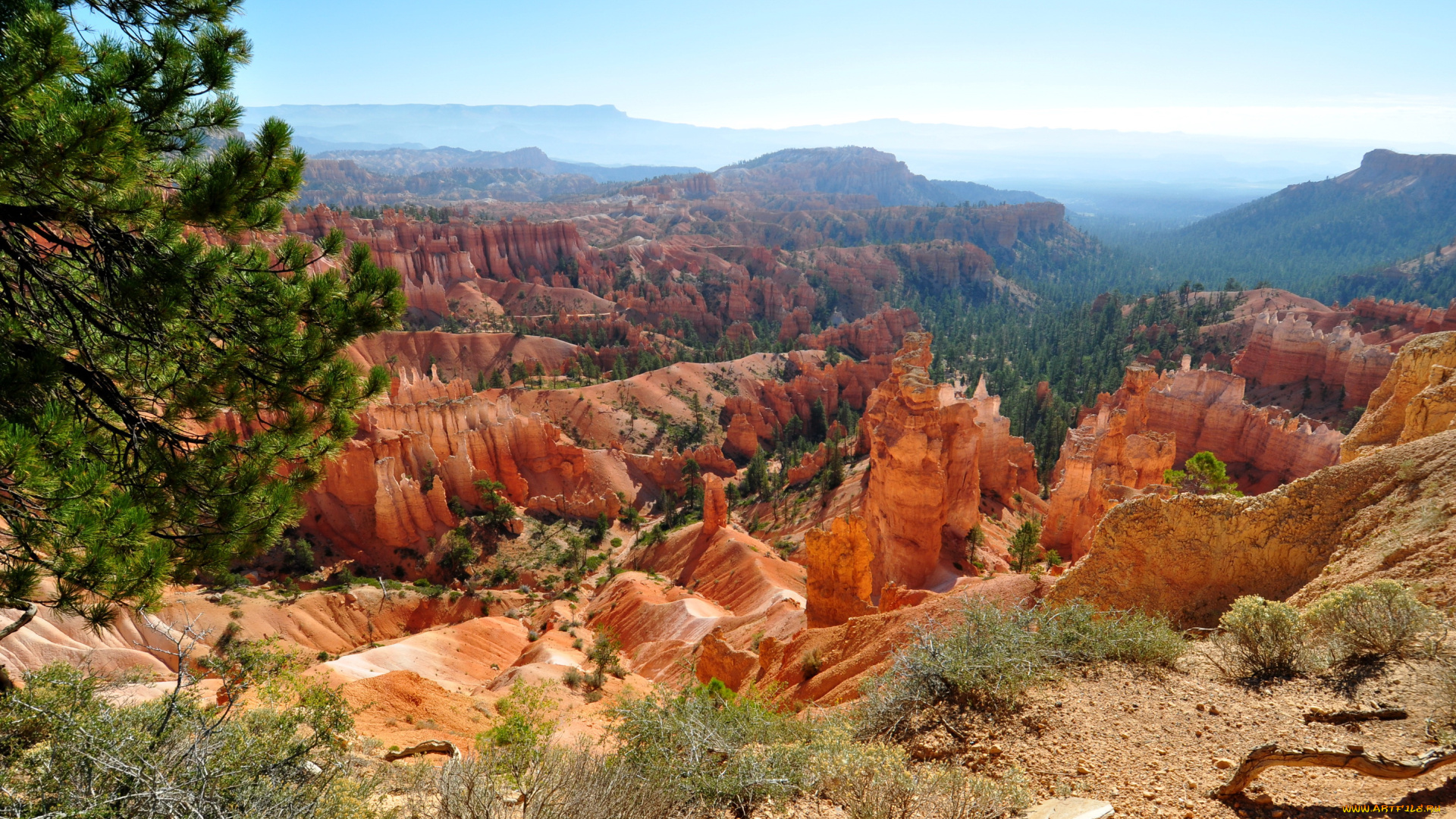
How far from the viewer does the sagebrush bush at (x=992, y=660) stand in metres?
8.05

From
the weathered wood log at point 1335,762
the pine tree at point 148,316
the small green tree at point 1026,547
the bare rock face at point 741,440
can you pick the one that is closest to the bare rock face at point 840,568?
the small green tree at point 1026,547

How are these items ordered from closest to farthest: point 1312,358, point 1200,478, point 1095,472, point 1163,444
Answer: point 1095,472 → point 1200,478 → point 1163,444 → point 1312,358

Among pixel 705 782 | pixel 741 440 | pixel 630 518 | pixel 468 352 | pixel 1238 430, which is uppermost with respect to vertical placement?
pixel 705 782

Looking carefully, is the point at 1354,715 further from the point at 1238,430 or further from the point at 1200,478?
the point at 1238,430

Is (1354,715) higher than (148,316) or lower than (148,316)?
lower

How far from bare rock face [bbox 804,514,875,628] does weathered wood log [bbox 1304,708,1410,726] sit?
14.7m

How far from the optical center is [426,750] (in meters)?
11.8

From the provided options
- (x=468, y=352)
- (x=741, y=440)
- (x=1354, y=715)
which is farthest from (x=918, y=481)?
(x=468, y=352)

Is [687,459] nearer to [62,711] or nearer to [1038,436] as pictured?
[1038,436]

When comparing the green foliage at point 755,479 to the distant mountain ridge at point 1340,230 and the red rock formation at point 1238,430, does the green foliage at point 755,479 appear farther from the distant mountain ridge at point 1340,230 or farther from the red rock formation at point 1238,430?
the distant mountain ridge at point 1340,230

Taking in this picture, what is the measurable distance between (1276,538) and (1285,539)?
0.40 ft

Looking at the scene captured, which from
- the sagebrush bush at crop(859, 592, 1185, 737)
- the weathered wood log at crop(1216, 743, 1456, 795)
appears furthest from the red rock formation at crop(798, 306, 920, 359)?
the weathered wood log at crop(1216, 743, 1456, 795)

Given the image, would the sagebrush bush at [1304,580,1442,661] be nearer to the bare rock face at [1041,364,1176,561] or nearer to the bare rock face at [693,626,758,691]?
the bare rock face at [693,626,758,691]

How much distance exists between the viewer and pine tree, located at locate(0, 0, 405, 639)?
4867 millimetres
